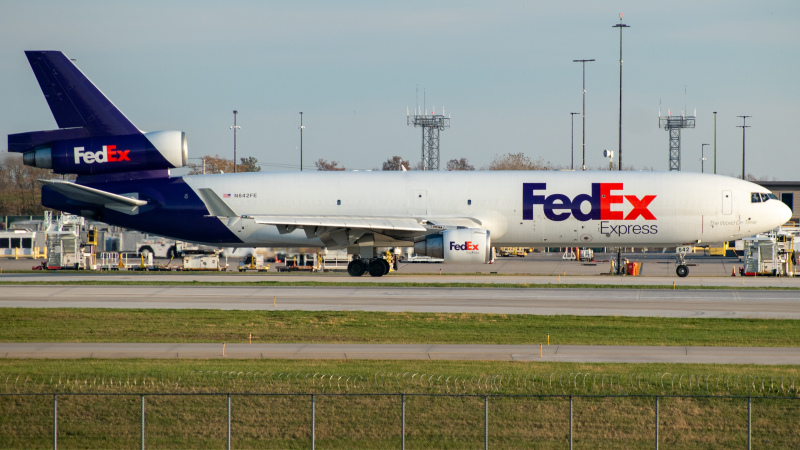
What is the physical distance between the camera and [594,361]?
21.6m

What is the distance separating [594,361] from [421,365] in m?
4.54

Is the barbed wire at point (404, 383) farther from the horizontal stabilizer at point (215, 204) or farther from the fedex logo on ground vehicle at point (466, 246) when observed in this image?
the fedex logo on ground vehicle at point (466, 246)

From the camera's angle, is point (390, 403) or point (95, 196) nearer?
point (390, 403)

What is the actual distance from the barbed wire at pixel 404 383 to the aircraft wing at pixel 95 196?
2682 cm

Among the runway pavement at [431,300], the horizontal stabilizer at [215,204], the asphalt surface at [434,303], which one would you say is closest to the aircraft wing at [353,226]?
the horizontal stabilizer at [215,204]

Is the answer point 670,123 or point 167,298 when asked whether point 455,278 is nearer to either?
point 167,298

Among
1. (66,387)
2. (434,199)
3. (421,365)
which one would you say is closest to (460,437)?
(421,365)

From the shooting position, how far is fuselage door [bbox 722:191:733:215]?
46.6 metres

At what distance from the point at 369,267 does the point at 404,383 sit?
28129 millimetres

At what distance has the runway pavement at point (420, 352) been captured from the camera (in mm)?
22062

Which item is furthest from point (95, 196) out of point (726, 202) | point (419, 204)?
point (726, 202)

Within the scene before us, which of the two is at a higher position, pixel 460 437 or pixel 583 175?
pixel 583 175

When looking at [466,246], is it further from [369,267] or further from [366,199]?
[366,199]

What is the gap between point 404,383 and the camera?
18.6 meters
